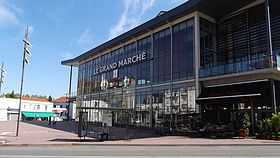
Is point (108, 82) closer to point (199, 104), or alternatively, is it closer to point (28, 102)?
point (199, 104)

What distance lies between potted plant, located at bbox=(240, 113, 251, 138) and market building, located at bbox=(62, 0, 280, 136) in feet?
1.52

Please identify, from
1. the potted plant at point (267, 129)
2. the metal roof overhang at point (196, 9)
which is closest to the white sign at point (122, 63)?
the metal roof overhang at point (196, 9)

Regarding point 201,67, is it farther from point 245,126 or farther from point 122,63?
point 122,63

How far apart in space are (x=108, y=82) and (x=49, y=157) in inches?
1313

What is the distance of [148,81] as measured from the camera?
125ft

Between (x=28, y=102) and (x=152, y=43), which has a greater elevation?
(x=152, y=43)

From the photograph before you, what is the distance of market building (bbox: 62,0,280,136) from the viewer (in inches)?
1069

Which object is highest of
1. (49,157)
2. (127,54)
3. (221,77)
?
(127,54)

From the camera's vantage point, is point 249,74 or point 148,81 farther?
point 148,81

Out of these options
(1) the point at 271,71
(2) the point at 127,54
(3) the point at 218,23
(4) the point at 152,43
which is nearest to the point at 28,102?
(2) the point at 127,54

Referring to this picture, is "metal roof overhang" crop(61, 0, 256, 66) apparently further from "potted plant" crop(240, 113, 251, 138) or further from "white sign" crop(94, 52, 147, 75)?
"potted plant" crop(240, 113, 251, 138)

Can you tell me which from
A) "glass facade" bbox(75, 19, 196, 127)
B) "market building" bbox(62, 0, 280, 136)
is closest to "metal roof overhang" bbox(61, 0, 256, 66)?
"market building" bbox(62, 0, 280, 136)

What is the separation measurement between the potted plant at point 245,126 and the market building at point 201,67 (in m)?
0.46

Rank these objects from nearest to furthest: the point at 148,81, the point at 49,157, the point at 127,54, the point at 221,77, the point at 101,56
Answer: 1. the point at 49,157
2. the point at 221,77
3. the point at 148,81
4. the point at 127,54
5. the point at 101,56
